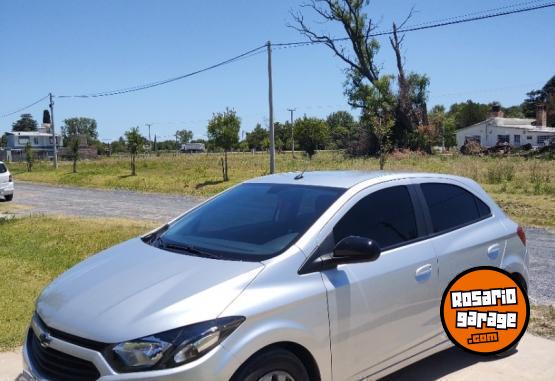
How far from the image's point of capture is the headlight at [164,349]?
2.64m

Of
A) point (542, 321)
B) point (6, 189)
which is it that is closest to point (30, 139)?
point (6, 189)

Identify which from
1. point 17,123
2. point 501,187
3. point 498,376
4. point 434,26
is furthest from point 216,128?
point 17,123

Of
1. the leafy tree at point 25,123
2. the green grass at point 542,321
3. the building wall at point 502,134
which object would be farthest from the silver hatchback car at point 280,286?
the leafy tree at point 25,123

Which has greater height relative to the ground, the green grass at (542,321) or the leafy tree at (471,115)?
the leafy tree at (471,115)

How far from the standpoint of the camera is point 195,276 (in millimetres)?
3055

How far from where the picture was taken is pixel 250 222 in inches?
154

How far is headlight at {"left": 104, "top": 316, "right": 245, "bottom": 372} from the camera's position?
2.64m

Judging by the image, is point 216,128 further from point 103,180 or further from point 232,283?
point 232,283

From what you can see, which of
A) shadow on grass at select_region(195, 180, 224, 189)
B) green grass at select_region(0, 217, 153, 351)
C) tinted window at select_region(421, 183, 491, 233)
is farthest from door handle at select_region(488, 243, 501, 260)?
shadow on grass at select_region(195, 180, 224, 189)

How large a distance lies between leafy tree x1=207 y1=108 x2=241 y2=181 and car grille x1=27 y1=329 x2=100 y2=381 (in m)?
24.9

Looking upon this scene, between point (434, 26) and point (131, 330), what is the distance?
21.2 m

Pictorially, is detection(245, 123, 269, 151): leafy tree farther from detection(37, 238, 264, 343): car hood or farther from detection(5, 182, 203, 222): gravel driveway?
detection(37, 238, 264, 343): car hood

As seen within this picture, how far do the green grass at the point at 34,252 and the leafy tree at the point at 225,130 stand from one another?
1558cm

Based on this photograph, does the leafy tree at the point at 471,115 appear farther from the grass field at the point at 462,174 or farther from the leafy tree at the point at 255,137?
the grass field at the point at 462,174
